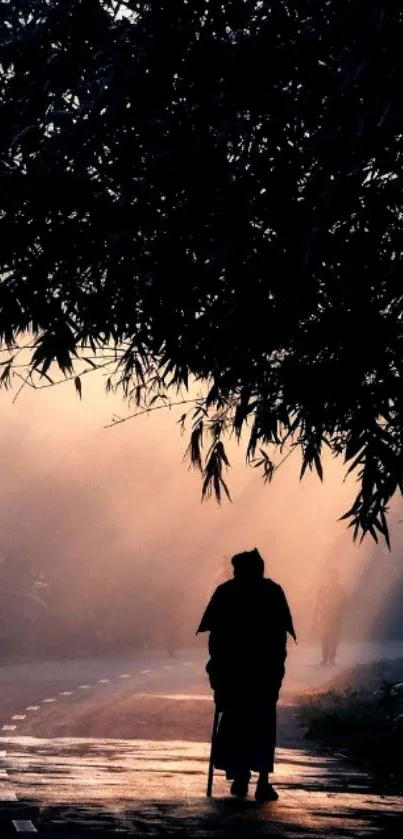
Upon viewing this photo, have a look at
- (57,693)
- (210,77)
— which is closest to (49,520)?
(57,693)

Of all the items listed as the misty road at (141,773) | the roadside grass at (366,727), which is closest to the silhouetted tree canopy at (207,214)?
the misty road at (141,773)

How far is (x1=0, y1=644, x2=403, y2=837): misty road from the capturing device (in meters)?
11.4

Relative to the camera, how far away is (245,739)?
13.2 meters

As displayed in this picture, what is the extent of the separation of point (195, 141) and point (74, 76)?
979 mm

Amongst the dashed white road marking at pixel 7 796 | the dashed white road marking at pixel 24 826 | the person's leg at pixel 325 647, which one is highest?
the person's leg at pixel 325 647

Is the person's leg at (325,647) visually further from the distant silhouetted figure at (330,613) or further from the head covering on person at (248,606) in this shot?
the head covering on person at (248,606)

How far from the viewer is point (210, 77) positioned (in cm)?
1101

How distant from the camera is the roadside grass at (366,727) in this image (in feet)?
53.0

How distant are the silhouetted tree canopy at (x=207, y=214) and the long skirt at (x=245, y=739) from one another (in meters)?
1.82

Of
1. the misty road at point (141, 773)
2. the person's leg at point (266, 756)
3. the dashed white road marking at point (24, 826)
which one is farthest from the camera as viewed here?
the person's leg at point (266, 756)

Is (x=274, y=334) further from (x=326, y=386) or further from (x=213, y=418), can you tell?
(x=213, y=418)

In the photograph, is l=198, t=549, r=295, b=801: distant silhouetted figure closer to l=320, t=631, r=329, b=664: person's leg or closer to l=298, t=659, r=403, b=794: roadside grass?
l=298, t=659, r=403, b=794: roadside grass

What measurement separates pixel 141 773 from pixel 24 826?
400 cm

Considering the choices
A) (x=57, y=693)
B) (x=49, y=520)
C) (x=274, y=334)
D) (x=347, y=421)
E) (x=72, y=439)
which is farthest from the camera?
(x=72, y=439)
